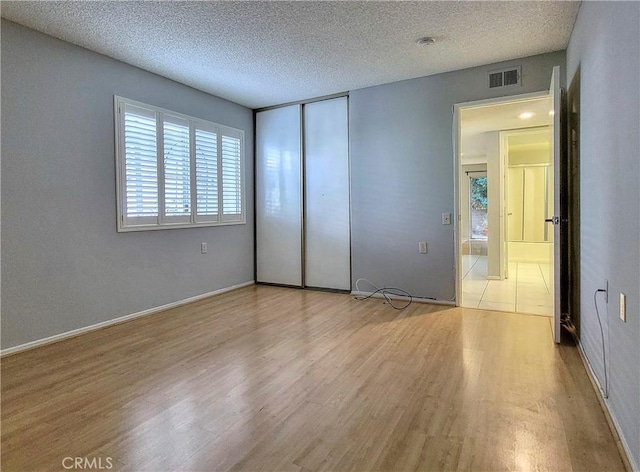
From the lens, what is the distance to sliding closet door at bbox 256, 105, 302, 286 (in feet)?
17.7

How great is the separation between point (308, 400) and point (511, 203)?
8.09 metres

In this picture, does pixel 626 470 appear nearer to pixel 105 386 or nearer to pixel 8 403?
pixel 105 386

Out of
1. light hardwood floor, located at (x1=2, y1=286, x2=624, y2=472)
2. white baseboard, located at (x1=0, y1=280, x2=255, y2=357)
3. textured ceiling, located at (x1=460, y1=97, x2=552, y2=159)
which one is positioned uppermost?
textured ceiling, located at (x1=460, y1=97, x2=552, y2=159)

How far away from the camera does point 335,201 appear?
5129 millimetres

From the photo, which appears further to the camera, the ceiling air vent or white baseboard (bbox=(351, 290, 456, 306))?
white baseboard (bbox=(351, 290, 456, 306))

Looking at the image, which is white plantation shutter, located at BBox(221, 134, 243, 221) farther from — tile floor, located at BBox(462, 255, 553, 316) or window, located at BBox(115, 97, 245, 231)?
tile floor, located at BBox(462, 255, 553, 316)

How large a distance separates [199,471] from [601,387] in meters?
2.20

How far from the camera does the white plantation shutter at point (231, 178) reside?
5176 millimetres

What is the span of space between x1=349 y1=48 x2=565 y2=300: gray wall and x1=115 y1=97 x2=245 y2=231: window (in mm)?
1700

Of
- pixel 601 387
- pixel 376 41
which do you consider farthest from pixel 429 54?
pixel 601 387

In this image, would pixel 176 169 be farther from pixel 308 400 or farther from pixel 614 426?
pixel 614 426

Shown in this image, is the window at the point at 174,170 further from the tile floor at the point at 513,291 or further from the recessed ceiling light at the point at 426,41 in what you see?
the tile floor at the point at 513,291

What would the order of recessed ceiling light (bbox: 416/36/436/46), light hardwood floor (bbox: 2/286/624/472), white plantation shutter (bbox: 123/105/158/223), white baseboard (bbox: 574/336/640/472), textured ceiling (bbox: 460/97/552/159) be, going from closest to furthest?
1. white baseboard (bbox: 574/336/640/472)
2. light hardwood floor (bbox: 2/286/624/472)
3. recessed ceiling light (bbox: 416/36/436/46)
4. white plantation shutter (bbox: 123/105/158/223)
5. textured ceiling (bbox: 460/97/552/159)

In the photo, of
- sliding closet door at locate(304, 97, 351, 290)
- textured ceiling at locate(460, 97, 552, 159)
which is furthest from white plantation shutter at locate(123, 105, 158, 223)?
textured ceiling at locate(460, 97, 552, 159)
